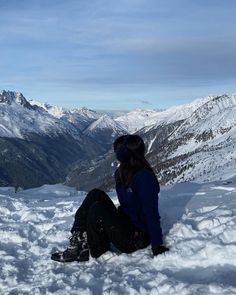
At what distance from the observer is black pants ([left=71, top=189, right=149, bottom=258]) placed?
997 cm

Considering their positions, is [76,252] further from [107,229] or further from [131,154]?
[131,154]

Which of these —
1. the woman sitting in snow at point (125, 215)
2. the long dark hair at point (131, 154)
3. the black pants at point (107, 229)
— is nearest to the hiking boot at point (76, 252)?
the woman sitting in snow at point (125, 215)

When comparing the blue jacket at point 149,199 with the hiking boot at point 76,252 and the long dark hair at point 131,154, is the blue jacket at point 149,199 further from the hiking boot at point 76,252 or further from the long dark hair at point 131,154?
the hiking boot at point 76,252

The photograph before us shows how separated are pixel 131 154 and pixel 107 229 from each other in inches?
65.1

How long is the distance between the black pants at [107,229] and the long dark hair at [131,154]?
816 millimetres

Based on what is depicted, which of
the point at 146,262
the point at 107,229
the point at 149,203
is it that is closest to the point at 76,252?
the point at 107,229

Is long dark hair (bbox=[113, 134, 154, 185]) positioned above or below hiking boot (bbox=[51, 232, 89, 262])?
above

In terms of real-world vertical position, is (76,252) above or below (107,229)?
below

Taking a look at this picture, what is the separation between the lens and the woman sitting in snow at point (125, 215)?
952 cm

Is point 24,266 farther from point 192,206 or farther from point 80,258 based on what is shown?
point 192,206

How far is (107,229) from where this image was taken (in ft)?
33.0

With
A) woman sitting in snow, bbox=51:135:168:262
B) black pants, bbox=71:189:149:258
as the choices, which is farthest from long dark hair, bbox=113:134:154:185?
black pants, bbox=71:189:149:258

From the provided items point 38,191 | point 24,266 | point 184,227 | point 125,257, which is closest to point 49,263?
point 24,266

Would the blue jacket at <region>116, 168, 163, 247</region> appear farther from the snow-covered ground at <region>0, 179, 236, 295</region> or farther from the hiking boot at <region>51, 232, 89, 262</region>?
the hiking boot at <region>51, 232, 89, 262</region>
